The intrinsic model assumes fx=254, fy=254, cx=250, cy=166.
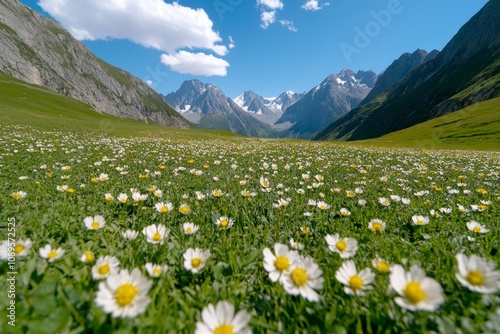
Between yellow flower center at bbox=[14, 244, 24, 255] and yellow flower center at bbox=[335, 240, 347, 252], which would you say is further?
yellow flower center at bbox=[335, 240, 347, 252]

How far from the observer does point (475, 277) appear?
5.48 ft

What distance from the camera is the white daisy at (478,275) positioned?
1.60m

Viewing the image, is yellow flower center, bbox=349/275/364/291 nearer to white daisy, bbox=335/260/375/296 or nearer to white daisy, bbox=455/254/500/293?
white daisy, bbox=335/260/375/296

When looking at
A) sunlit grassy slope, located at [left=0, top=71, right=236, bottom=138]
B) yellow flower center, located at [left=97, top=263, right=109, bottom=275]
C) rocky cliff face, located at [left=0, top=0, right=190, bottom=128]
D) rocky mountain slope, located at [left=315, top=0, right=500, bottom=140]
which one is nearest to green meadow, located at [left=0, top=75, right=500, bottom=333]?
yellow flower center, located at [left=97, top=263, right=109, bottom=275]

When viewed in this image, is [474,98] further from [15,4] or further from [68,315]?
[15,4]

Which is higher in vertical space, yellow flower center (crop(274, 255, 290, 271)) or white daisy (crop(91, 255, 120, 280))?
yellow flower center (crop(274, 255, 290, 271))

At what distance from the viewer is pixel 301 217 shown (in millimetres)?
3828

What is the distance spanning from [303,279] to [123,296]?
117 centimetres

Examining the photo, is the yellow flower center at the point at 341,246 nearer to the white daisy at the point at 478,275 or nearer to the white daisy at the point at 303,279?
the white daisy at the point at 303,279

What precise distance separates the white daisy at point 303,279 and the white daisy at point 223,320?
399 mm

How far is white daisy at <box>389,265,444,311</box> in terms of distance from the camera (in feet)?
4.93

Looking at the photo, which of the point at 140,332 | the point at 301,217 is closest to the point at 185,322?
the point at 140,332

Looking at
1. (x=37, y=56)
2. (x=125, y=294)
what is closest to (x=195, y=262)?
(x=125, y=294)

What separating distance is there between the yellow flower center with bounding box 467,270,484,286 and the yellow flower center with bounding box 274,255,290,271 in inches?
47.4
